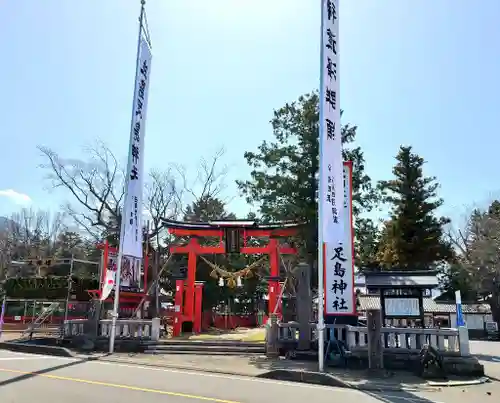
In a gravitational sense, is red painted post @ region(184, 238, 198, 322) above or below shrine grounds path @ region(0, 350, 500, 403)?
above

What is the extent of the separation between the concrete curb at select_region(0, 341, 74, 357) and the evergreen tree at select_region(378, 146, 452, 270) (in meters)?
24.4

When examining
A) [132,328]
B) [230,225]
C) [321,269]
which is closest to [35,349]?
[132,328]

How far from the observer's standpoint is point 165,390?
7949 millimetres

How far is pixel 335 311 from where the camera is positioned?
1230cm

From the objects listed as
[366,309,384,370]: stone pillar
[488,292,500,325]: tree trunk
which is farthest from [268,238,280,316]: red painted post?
[488,292,500,325]: tree trunk

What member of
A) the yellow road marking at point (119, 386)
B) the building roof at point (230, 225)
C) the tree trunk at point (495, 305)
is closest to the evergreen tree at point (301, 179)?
the building roof at point (230, 225)

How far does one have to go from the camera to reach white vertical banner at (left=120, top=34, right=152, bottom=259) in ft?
50.9

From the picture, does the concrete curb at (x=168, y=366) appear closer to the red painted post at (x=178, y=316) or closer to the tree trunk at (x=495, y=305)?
the red painted post at (x=178, y=316)

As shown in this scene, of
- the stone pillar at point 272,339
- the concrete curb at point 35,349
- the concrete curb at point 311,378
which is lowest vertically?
the concrete curb at point 35,349

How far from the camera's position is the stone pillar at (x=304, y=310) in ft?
44.9

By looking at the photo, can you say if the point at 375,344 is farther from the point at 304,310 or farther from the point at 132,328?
the point at 132,328

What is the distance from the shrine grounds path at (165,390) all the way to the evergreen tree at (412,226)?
24422mm

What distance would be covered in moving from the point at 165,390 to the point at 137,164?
32.2ft

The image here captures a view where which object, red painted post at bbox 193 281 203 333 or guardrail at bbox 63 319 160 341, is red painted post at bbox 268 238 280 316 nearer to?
red painted post at bbox 193 281 203 333
